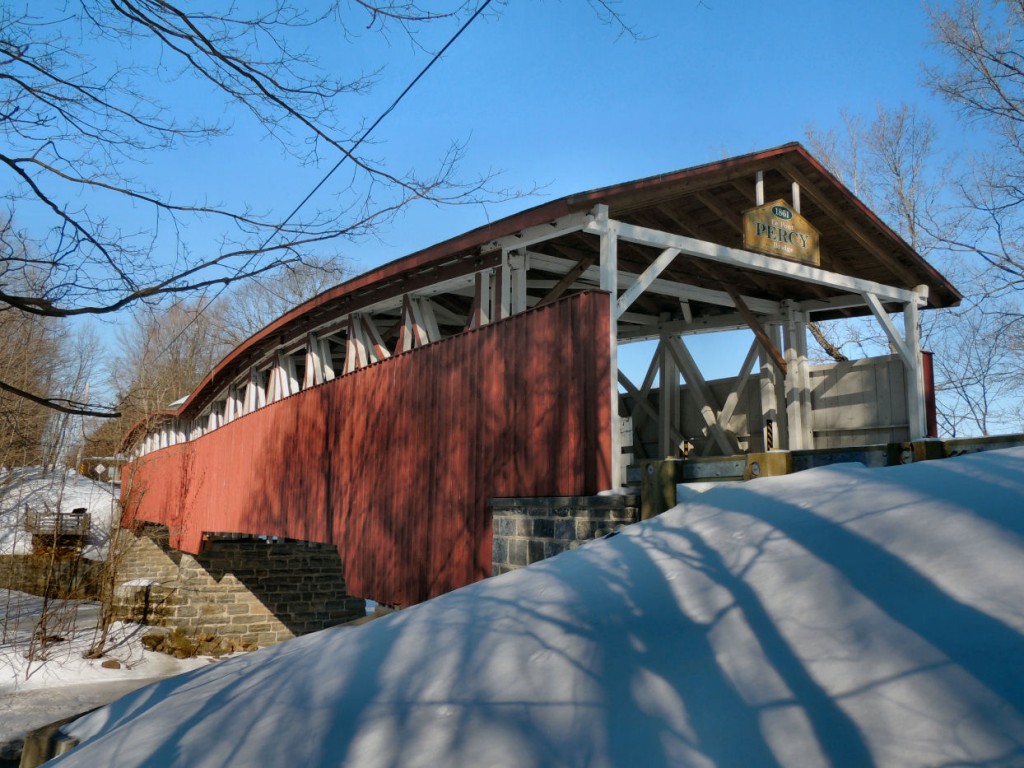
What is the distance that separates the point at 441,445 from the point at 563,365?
194cm

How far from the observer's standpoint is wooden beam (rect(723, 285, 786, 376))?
10.3 m

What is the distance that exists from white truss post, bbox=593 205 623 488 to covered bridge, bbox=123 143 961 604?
0.08 ft

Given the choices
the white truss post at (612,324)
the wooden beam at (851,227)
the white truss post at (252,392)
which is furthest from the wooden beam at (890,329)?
the white truss post at (252,392)

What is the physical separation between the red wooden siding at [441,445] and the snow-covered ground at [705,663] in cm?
250

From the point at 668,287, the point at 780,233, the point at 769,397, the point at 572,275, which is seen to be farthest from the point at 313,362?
the point at 780,233

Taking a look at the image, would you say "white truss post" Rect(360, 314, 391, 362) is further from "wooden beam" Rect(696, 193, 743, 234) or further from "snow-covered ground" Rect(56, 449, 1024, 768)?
"snow-covered ground" Rect(56, 449, 1024, 768)

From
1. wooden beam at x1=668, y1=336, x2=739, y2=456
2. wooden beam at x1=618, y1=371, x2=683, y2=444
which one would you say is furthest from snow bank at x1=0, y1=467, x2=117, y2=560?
wooden beam at x1=668, y1=336, x2=739, y2=456

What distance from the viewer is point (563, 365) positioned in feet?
21.9

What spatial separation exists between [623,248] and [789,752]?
7.59 meters

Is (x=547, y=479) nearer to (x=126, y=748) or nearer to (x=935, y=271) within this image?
(x=126, y=748)

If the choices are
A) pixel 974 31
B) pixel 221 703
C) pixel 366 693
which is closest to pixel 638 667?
pixel 366 693

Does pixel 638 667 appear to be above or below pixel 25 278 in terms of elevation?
below

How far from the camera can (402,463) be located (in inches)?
345

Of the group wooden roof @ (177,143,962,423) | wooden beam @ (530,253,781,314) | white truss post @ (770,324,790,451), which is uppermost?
wooden roof @ (177,143,962,423)
